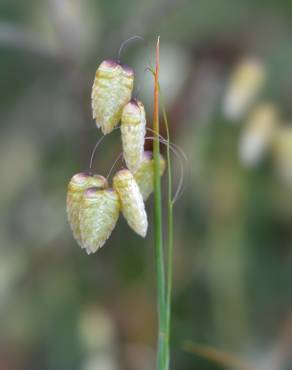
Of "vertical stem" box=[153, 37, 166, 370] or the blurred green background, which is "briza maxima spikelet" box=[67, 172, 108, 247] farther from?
the blurred green background

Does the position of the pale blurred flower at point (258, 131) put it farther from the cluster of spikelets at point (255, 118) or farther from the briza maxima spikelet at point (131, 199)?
the briza maxima spikelet at point (131, 199)

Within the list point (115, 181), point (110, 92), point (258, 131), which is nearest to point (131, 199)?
point (115, 181)

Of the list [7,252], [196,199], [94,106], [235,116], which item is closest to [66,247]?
[7,252]

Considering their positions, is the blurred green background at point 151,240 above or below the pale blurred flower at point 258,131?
below

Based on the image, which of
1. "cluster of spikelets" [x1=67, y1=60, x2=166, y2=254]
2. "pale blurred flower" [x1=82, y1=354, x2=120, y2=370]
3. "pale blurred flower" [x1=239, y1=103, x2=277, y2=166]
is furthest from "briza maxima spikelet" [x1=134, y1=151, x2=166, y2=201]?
"pale blurred flower" [x1=82, y1=354, x2=120, y2=370]

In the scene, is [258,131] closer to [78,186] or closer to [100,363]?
[100,363]

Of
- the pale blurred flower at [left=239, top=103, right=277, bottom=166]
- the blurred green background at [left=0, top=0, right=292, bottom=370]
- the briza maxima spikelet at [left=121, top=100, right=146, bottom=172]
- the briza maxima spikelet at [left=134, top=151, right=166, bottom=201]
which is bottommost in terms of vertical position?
the blurred green background at [left=0, top=0, right=292, bottom=370]

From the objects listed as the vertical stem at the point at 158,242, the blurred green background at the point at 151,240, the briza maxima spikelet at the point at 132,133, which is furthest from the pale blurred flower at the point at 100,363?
the briza maxima spikelet at the point at 132,133
